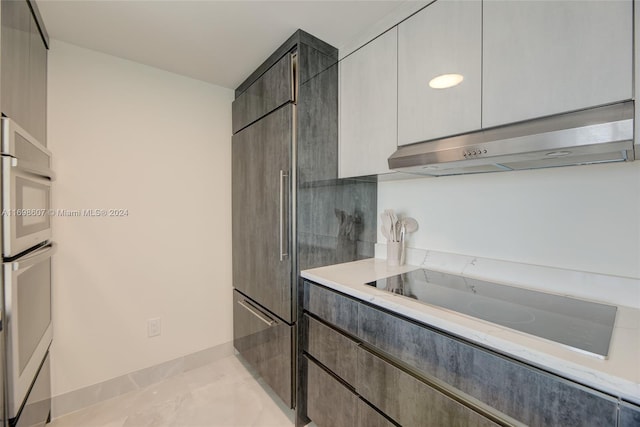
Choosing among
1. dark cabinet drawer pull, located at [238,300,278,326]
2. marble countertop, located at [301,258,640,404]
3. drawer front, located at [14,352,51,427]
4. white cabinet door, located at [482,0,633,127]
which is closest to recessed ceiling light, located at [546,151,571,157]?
white cabinet door, located at [482,0,633,127]

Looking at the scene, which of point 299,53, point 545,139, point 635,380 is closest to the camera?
point 635,380

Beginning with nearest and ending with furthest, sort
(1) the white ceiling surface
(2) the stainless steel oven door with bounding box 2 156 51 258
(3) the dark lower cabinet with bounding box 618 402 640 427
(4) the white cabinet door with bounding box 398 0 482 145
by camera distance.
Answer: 1. (3) the dark lower cabinet with bounding box 618 402 640 427
2. (2) the stainless steel oven door with bounding box 2 156 51 258
3. (4) the white cabinet door with bounding box 398 0 482 145
4. (1) the white ceiling surface

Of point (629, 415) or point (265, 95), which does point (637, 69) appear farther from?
point (265, 95)

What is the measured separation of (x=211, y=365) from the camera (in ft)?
7.39

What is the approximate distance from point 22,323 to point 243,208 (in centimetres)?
130

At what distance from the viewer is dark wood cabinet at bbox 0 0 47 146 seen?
1.06 m

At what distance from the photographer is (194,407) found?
5.83 ft

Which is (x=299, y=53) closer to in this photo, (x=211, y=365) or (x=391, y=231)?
(x=391, y=231)

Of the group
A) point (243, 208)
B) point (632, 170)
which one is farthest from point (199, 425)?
point (632, 170)

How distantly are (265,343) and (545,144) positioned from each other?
1837 millimetres

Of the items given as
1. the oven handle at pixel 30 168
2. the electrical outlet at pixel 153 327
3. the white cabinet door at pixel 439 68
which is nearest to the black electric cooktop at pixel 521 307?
the white cabinet door at pixel 439 68

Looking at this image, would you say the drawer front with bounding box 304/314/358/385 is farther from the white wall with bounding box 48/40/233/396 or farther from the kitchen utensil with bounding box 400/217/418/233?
the white wall with bounding box 48/40/233/396

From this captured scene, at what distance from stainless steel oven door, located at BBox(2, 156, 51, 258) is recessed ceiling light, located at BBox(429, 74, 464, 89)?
5.63 ft

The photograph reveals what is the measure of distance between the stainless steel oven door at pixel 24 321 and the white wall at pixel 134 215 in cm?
35
